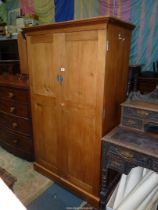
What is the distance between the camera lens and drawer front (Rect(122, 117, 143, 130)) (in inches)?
57.7

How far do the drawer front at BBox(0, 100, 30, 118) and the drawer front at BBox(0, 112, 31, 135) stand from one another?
6 cm

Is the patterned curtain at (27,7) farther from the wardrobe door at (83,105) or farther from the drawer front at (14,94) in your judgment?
the wardrobe door at (83,105)

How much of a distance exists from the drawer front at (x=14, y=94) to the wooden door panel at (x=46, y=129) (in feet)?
0.60

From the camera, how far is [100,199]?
1577mm

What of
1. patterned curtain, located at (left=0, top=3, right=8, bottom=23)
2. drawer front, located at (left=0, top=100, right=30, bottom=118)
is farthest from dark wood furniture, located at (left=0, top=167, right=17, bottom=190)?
patterned curtain, located at (left=0, top=3, right=8, bottom=23)

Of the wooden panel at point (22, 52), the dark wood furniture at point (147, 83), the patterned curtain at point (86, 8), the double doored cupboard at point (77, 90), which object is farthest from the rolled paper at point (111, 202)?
the patterned curtain at point (86, 8)

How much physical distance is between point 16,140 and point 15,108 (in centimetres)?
45

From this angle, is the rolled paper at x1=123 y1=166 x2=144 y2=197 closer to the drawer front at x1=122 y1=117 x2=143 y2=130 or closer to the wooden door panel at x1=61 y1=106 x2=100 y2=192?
the wooden door panel at x1=61 y1=106 x2=100 y2=192

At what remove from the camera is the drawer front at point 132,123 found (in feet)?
4.81

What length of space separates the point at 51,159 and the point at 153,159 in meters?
1.13

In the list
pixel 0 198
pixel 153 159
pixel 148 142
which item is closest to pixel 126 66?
pixel 148 142

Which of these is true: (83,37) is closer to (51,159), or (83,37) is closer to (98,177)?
(98,177)

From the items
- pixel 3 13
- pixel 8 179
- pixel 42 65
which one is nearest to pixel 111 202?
pixel 8 179

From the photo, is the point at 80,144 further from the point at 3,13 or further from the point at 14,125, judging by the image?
the point at 3,13
